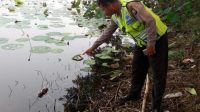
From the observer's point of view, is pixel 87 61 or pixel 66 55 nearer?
pixel 87 61

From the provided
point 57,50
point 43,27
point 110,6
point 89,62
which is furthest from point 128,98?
point 43,27

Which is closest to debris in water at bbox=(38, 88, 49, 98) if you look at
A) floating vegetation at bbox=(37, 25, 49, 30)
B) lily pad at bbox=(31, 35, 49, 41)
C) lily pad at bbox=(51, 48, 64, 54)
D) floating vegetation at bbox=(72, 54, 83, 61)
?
floating vegetation at bbox=(72, 54, 83, 61)

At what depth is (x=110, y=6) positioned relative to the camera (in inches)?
138

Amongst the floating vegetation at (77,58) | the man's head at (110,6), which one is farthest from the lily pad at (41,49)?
the man's head at (110,6)

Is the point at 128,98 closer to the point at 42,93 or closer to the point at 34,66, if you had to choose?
the point at 42,93

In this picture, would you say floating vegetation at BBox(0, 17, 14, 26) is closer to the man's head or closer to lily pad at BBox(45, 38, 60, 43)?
lily pad at BBox(45, 38, 60, 43)

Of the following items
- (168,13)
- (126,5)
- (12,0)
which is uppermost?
(126,5)

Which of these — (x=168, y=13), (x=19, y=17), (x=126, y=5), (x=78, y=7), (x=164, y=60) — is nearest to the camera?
(x=126, y=5)

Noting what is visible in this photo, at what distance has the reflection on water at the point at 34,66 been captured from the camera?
513 cm

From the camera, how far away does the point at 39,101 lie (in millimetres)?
5141

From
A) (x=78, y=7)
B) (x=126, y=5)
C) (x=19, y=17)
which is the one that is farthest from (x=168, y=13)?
(x=78, y=7)

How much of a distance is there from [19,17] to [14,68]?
13.8ft

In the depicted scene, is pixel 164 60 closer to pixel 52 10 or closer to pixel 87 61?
pixel 87 61

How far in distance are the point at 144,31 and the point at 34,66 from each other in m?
3.27
